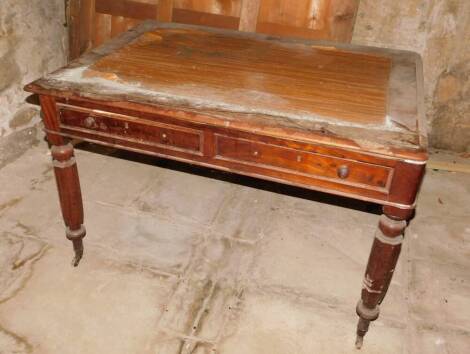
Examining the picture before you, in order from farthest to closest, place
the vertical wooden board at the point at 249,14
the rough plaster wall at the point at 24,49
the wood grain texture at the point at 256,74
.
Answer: the vertical wooden board at the point at 249,14, the rough plaster wall at the point at 24,49, the wood grain texture at the point at 256,74

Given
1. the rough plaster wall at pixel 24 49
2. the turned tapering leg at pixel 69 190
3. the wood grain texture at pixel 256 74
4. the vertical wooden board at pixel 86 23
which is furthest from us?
the vertical wooden board at pixel 86 23

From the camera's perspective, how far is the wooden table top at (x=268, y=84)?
1.57 meters

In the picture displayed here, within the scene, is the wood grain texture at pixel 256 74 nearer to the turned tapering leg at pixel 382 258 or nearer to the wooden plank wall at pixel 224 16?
the turned tapering leg at pixel 382 258

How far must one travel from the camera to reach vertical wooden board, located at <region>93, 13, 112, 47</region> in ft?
11.1

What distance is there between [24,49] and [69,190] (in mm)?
1390

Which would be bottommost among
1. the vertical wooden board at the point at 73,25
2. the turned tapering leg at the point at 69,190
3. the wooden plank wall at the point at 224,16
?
the turned tapering leg at the point at 69,190

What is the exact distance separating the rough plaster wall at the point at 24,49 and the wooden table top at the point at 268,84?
2.95 ft

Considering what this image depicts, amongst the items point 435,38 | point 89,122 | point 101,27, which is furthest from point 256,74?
point 101,27

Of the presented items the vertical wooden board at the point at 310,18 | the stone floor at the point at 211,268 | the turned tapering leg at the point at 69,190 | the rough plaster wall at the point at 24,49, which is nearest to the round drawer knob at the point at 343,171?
the stone floor at the point at 211,268

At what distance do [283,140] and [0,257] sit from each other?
64.6 inches

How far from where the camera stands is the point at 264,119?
160 centimetres

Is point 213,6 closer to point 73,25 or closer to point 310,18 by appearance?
point 310,18

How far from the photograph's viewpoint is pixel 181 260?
240 cm

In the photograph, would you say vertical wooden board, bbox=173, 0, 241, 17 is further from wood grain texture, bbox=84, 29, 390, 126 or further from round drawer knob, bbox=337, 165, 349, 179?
round drawer knob, bbox=337, 165, 349, 179
